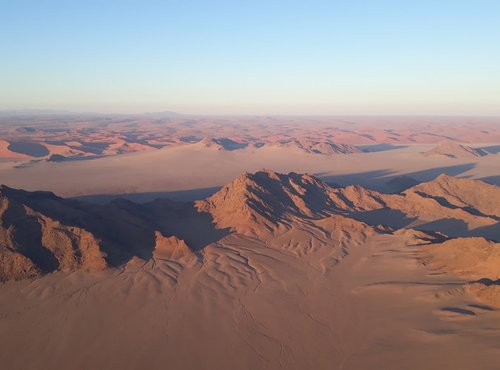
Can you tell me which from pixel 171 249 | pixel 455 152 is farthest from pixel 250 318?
pixel 455 152

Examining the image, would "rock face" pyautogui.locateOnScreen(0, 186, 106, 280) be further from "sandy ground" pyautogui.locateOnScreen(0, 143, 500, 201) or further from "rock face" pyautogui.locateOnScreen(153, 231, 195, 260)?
"sandy ground" pyautogui.locateOnScreen(0, 143, 500, 201)

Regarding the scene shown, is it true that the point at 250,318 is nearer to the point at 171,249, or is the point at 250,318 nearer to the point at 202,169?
the point at 171,249

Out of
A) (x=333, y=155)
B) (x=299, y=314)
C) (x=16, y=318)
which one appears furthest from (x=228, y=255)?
(x=333, y=155)

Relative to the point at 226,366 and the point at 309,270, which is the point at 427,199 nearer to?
the point at 309,270

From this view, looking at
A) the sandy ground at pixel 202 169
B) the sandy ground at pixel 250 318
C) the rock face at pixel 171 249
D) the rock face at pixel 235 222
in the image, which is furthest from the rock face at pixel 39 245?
the sandy ground at pixel 202 169

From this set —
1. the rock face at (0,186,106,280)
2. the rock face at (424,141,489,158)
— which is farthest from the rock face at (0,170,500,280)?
the rock face at (424,141,489,158)

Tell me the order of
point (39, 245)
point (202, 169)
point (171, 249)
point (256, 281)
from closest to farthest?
1. point (256, 281)
2. point (39, 245)
3. point (171, 249)
4. point (202, 169)

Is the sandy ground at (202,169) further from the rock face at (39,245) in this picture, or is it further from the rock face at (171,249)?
the rock face at (39,245)
